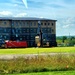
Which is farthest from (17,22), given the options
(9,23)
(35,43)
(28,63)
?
(28,63)

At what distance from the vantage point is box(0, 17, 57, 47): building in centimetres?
9922

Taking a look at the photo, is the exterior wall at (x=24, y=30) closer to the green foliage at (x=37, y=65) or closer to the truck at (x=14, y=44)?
the truck at (x=14, y=44)

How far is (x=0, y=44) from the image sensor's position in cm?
9469

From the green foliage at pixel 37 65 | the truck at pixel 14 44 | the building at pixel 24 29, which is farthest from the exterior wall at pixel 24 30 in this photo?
the green foliage at pixel 37 65

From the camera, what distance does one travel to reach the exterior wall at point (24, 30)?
99188 millimetres

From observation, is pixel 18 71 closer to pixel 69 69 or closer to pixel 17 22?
pixel 69 69

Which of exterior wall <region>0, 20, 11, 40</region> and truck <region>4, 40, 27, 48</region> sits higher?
exterior wall <region>0, 20, 11, 40</region>

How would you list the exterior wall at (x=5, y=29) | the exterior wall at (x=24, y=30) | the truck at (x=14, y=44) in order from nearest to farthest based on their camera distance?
the truck at (x=14, y=44), the exterior wall at (x=5, y=29), the exterior wall at (x=24, y=30)

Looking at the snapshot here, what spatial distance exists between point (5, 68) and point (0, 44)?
8018cm

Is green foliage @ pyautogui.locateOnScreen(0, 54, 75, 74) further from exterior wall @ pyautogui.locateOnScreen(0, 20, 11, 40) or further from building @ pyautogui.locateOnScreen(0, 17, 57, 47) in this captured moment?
exterior wall @ pyautogui.locateOnScreen(0, 20, 11, 40)

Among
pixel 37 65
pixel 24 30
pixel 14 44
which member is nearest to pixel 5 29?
pixel 24 30

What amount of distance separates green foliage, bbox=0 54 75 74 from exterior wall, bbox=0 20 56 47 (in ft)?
263

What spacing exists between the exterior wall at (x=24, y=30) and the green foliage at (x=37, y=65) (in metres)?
80.3

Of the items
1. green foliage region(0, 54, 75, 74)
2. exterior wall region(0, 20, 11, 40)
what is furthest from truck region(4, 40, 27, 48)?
green foliage region(0, 54, 75, 74)
